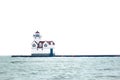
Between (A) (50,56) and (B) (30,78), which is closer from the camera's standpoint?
(B) (30,78)

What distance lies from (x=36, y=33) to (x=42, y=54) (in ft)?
39.1

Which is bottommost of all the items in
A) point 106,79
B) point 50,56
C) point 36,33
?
point 106,79

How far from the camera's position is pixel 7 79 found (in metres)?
49.1

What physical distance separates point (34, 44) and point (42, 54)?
11856 millimetres

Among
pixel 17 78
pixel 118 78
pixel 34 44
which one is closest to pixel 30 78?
pixel 17 78

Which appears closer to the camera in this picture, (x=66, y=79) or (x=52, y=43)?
(x=66, y=79)

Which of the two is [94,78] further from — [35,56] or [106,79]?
[35,56]

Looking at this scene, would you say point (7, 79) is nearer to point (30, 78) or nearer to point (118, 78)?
point (30, 78)

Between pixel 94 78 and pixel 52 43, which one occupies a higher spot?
pixel 52 43

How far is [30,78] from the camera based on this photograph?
163 feet

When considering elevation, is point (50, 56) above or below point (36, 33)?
below

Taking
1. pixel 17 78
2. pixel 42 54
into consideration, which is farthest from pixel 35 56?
pixel 17 78

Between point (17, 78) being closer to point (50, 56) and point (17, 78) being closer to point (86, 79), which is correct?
point (86, 79)

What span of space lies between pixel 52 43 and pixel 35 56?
11238 mm
